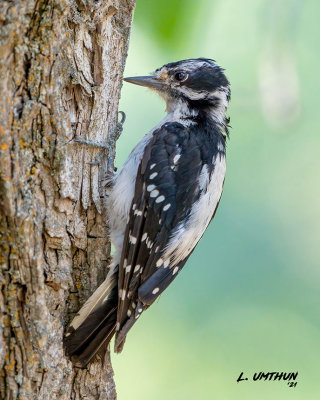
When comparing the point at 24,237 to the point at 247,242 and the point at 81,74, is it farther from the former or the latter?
the point at 247,242

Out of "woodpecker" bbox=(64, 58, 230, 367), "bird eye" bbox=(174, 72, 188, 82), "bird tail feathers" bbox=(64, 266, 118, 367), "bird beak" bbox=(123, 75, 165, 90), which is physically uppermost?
"bird eye" bbox=(174, 72, 188, 82)

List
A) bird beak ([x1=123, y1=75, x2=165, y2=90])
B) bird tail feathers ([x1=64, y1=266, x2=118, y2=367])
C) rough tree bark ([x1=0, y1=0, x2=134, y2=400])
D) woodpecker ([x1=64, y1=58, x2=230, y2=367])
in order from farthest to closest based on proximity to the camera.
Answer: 1. bird beak ([x1=123, y1=75, x2=165, y2=90])
2. woodpecker ([x1=64, y1=58, x2=230, y2=367])
3. bird tail feathers ([x1=64, y1=266, x2=118, y2=367])
4. rough tree bark ([x1=0, y1=0, x2=134, y2=400])

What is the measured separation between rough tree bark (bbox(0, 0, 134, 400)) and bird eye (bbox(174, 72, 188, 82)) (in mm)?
673

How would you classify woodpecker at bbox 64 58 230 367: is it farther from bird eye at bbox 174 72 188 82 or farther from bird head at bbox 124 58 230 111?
bird eye at bbox 174 72 188 82

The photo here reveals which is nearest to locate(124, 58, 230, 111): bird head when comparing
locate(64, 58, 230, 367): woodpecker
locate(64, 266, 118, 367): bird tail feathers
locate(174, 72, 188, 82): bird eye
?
locate(174, 72, 188, 82): bird eye

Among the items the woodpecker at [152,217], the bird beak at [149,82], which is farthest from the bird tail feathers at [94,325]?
the bird beak at [149,82]

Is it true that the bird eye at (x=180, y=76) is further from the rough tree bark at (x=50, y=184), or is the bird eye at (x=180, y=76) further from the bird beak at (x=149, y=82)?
the rough tree bark at (x=50, y=184)

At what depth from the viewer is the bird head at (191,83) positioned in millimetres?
3197

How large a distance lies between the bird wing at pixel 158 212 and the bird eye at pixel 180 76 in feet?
1.39

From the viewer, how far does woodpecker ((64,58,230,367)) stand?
2432 mm

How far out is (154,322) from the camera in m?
3.28

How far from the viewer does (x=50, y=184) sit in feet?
7.15

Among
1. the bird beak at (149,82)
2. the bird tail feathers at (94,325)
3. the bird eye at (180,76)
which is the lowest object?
the bird tail feathers at (94,325)

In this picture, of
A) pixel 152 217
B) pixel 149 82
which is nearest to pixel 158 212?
pixel 152 217
